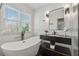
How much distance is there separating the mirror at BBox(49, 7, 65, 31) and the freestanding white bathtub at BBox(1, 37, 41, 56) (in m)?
0.58

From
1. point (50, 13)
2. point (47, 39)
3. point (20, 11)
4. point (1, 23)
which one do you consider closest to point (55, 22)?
point (50, 13)

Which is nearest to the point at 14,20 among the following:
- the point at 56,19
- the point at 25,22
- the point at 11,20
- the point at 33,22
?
the point at 11,20

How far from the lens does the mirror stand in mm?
1890

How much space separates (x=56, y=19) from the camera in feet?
6.49

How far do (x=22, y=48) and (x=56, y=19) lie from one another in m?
1.19

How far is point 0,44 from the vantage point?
5.58 feet

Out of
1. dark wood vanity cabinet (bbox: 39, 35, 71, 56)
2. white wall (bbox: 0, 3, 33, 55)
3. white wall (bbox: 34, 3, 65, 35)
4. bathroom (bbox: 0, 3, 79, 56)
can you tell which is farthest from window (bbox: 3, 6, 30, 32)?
dark wood vanity cabinet (bbox: 39, 35, 71, 56)

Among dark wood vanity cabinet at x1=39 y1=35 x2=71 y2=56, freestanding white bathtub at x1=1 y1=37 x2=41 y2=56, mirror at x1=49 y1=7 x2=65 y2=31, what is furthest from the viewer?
mirror at x1=49 y1=7 x2=65 y2=31

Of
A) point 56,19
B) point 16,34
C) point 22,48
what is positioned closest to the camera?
point 22,48

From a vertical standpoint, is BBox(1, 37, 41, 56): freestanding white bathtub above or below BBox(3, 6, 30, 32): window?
below

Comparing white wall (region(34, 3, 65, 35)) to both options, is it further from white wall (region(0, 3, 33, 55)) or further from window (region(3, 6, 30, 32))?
window (region(3, 6, 30, 32))

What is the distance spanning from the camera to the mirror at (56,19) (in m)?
1.89

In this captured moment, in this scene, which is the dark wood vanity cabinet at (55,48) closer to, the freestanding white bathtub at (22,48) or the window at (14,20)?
the freestanding white bathtub at (22,48)

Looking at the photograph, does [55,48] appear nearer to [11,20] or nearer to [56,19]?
[56,19]
